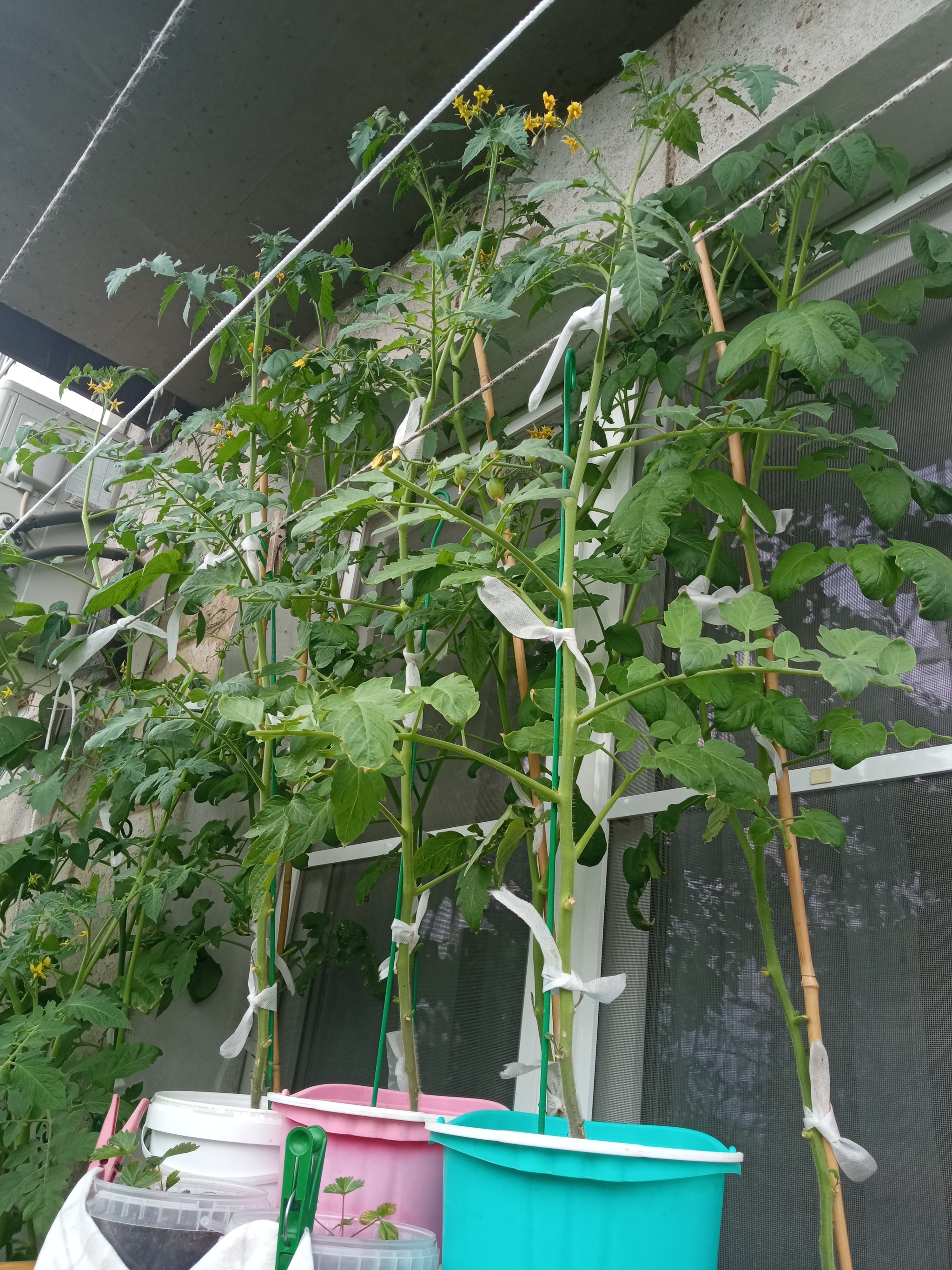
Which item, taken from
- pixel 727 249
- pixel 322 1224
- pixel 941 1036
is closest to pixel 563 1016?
pixel 322 1224

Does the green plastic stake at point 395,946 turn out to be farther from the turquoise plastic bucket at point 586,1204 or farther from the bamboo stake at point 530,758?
the turquoise plastic bucket at point 586,1204

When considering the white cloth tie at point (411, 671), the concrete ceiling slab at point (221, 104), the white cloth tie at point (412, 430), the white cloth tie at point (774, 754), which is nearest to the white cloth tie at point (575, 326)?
the white cloth tie at point (412, 430)

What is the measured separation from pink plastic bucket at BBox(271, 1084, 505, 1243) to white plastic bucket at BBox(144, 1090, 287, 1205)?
100 millimetres

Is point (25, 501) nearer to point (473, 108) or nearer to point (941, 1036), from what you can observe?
point (473, 108)

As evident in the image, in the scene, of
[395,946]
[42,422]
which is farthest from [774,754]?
[42,422]

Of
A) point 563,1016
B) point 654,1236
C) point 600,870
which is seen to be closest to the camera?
point 654,1236

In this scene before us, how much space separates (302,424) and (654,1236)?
1401 millimetres

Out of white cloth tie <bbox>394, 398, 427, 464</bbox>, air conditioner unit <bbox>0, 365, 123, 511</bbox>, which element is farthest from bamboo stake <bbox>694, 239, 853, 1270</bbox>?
air conditioner unit <bbox>0, 365, 123, 511</bbox>

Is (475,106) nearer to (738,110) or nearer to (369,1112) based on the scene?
(738,110)

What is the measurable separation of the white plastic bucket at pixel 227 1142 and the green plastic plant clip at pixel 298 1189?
0.39 meters

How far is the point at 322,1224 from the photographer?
2.89ft

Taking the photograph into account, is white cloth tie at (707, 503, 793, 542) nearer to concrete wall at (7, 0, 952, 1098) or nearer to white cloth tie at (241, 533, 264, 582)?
concrete wall at (7, 0, 952, 1098)

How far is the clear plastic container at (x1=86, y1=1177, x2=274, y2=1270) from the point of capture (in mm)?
707

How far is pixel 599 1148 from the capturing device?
708mm
